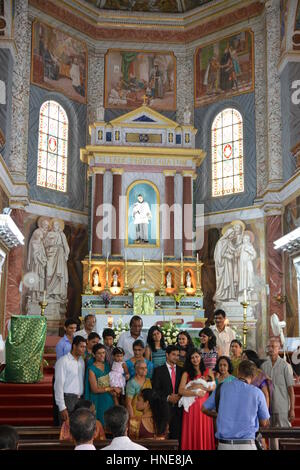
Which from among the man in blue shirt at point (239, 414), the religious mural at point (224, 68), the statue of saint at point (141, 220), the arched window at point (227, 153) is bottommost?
the man in blue shirt at point (239, 414)

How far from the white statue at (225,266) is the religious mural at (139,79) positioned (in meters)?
5.73

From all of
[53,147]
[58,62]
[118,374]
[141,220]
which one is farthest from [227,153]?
[118,374]

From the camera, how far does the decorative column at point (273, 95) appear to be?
703 inches

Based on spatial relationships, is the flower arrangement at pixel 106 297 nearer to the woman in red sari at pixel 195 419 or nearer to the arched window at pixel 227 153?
the arched window at pixel 227 153

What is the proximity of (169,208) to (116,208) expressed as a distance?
1697 millimetres

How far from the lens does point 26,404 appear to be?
9.07 m

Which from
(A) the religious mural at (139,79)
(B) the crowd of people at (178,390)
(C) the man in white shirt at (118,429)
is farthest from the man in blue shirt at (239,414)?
(A) the religious mural at (139,79)

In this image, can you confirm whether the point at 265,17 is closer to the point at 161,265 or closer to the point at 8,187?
the point at 161,265

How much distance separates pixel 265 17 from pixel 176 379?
1618 cm

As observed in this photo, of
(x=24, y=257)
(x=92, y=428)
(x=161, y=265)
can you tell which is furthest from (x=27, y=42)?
(x=92, y=428)

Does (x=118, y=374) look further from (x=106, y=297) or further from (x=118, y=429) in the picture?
(x=106, y=297)

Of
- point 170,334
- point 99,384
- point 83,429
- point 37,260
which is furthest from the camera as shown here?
point 37,260

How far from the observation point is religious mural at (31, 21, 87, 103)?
19469 mm
